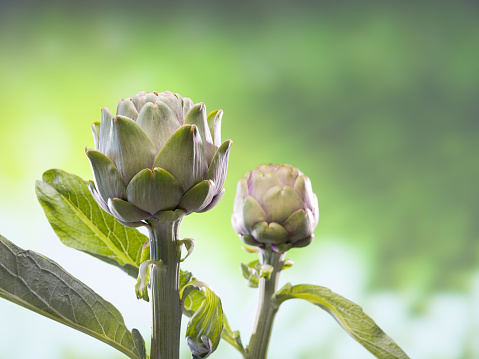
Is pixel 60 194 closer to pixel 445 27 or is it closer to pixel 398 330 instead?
pixel 398 330

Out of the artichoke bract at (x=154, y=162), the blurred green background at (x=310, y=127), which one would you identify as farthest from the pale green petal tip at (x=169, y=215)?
the blurred green background at (x=310, y=127)

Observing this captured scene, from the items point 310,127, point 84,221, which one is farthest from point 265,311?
point 310,127

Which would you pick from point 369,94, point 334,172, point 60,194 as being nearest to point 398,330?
point 334,172

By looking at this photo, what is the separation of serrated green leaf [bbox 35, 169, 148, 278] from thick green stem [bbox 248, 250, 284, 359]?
0.42ft

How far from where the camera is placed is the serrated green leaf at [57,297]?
37cm

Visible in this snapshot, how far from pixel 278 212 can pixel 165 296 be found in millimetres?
170

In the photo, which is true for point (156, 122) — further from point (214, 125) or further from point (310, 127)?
point (310, 127)

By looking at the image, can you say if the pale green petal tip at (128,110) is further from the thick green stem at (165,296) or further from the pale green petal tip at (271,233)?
the pale green petal tip at (271,233)

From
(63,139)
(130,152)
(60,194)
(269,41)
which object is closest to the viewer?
(130,152)

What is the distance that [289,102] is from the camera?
1.50 meters

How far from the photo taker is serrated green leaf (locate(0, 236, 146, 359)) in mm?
366

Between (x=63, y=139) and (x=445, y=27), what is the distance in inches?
44.8

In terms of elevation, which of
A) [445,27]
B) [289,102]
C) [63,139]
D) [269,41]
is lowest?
[63,139]

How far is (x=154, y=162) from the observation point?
34cm
